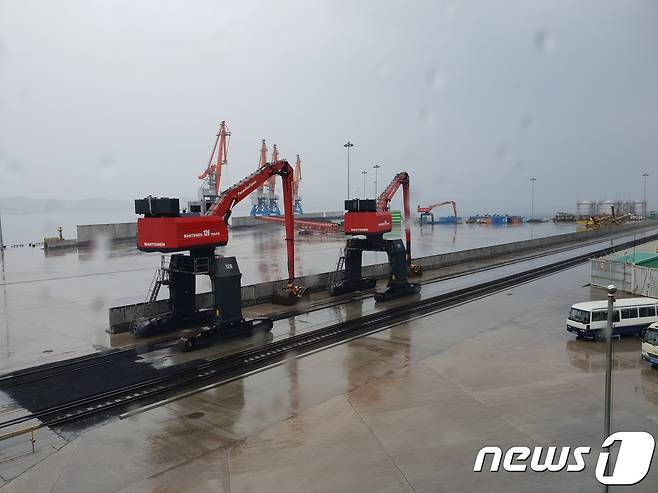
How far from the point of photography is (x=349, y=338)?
21.5m

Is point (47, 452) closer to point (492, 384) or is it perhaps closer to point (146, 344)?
point (146, 344)

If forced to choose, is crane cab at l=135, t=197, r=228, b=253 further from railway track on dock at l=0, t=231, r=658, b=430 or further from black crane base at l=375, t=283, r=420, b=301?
black crane base at l=375, t=283, r=420, b=301

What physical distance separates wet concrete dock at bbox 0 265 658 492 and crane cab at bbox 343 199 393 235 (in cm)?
1219

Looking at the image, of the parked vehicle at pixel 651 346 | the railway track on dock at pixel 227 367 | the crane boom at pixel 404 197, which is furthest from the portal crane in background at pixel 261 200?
the parked vehicle at pixel 651 346

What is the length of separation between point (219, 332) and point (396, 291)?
12.9m

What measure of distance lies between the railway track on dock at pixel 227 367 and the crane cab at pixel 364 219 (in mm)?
5162

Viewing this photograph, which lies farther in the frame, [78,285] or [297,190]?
[297,190]

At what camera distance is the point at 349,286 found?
3222cm

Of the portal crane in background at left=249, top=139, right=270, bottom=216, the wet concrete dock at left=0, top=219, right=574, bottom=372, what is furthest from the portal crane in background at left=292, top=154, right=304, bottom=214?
the wet concrete dock at left=0, top=219, right=574, bottom=372

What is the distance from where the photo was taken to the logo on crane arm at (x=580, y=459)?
31.9 ft

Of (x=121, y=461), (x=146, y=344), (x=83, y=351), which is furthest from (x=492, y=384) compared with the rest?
(x=83, y=351)

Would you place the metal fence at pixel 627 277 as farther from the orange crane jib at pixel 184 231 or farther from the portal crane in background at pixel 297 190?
the portal crane in background at pixel 297 190

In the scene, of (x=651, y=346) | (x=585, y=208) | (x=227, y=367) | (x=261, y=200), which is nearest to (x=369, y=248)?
(x=227, y=367)

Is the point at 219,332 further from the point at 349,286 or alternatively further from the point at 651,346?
the point at 651,346
